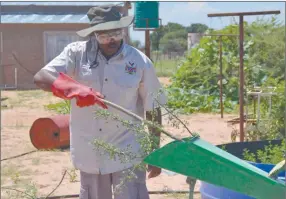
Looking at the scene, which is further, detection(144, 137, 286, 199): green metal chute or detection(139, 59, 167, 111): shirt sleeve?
detection(139, 59, 167, 111): shirt sleeve

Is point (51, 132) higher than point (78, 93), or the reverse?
point (78, 93)

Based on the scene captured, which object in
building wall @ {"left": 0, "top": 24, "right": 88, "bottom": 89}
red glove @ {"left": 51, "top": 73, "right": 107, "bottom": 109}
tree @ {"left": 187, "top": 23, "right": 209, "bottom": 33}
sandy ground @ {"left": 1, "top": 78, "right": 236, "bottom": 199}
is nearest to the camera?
red glove @ {"left": 51, "top": 73, "right": 107, "bottom": 109}

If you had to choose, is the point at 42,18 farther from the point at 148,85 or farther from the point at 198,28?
the point at 148,85

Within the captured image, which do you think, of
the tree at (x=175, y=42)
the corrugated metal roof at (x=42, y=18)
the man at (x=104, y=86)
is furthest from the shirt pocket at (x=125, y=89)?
the tree at (x=175, y=42)

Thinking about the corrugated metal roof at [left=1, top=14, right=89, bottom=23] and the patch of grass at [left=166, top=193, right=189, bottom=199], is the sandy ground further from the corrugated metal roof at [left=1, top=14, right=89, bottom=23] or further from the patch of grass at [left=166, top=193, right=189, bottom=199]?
the corrugated metal roof at [left=1, top=14, right=89, bottom=23]

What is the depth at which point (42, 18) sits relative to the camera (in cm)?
2008

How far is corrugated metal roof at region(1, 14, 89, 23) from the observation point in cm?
1955

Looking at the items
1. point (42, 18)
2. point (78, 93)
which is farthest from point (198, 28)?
point (78, 93)

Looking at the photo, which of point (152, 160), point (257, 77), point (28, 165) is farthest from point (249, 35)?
point (152, 160)

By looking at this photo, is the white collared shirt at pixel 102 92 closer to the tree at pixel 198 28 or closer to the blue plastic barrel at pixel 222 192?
the blue plastic barrel at pixel 222 192

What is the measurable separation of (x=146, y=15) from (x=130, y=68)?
4.81 metres

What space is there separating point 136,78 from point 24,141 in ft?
18.5

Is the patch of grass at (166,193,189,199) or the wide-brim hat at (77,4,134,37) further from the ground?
the wide-brim hat at (77,4,134,37)

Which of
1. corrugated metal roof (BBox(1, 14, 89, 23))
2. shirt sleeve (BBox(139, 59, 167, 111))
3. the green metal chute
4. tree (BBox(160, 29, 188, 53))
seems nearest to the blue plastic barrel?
shirt sleeve (BBox(139, 59, 167, 111))
